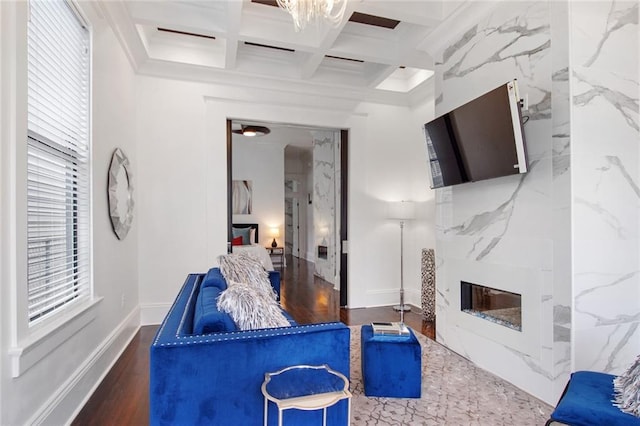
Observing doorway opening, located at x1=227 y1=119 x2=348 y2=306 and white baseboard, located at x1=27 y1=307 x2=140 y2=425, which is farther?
doorway opening, located at x1=227 y1=119 x2=348 y2=306

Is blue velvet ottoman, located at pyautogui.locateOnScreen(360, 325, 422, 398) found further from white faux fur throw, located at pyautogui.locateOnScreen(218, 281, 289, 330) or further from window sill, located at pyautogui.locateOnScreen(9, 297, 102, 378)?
window sill, located at pyautogui.locateOnScreen(9, 297, 102, 378)

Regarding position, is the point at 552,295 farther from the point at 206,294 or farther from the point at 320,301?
the point at 320,301

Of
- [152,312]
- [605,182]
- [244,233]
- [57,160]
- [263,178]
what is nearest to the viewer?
Result: [57,160]

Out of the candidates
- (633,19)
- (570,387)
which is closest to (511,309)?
(570,387)

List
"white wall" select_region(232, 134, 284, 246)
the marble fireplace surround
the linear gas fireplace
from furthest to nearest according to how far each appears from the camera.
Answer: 1. "white wall" select_region(232, 134, 284, 246)
2. the linear gas fireplace
3. the marble fireplace surround

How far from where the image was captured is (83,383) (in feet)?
8.23

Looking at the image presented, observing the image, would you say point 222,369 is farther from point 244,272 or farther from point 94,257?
point 94,257

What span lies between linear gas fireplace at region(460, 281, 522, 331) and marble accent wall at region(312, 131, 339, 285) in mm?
3328

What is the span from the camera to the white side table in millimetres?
1545

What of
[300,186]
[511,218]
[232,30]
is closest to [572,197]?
[511,218]

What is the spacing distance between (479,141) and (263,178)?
750 cm

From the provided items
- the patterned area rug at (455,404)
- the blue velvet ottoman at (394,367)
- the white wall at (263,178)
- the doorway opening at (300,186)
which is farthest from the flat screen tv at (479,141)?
the white wall at (263,178)

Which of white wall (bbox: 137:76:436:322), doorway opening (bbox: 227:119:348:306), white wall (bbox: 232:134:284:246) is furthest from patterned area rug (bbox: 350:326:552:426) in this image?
white wall (bbox: 232:134:284:246)

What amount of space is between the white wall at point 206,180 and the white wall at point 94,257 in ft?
0.77
